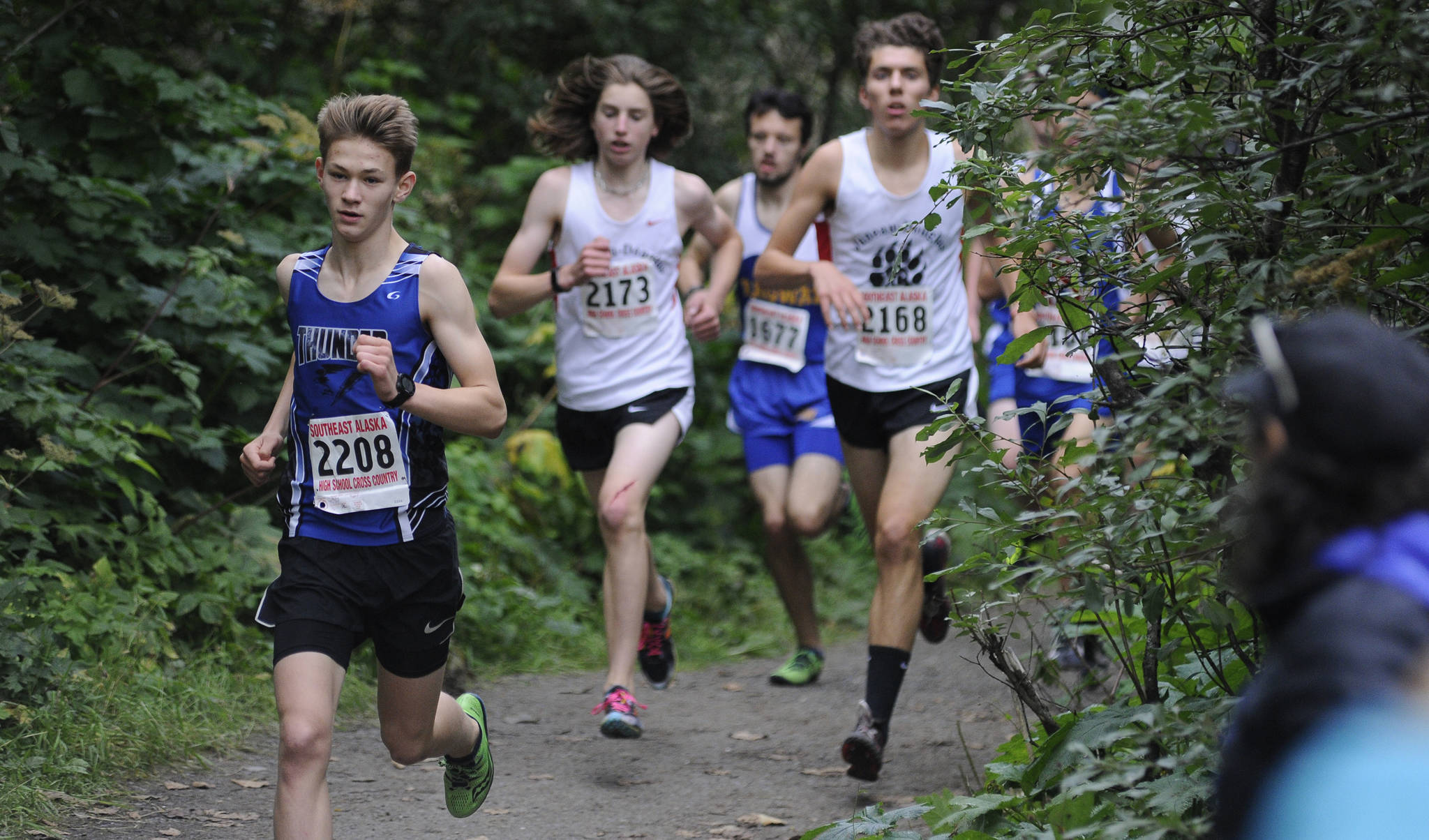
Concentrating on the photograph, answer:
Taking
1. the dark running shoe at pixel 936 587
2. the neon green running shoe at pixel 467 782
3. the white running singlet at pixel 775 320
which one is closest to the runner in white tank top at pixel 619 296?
the white running singlet at pixel 775 320

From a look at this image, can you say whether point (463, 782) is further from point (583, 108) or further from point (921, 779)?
point (583, 108)

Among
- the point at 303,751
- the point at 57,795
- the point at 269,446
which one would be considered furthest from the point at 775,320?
the point at 303,751

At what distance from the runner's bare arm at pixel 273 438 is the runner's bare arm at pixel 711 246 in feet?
6.59

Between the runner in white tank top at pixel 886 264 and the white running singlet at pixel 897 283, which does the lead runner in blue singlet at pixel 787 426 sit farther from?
the white running singlet at pixel 897 283

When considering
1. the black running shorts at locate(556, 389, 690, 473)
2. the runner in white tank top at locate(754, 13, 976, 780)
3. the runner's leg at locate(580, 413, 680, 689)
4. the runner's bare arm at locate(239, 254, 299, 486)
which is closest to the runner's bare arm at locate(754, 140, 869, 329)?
the runner in white tank top at locate(754, 13, 976, 780)

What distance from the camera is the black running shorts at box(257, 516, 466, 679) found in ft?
9.91

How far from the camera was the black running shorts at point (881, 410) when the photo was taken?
479 centimetres

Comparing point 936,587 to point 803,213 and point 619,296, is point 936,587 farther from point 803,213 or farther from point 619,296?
point 619,296

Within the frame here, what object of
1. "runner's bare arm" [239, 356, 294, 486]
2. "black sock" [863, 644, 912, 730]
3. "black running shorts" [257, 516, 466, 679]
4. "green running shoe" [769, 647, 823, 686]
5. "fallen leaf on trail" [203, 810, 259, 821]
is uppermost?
"runner's bare arm" [239, 356, 294, 486]

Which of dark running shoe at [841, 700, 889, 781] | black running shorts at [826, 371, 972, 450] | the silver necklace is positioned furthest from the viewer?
the silver necklace

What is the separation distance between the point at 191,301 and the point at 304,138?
1.05 m

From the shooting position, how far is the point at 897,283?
5.00m

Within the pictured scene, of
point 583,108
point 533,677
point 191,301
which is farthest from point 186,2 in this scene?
point 533,677

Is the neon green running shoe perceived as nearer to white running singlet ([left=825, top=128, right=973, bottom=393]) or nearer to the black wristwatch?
the black wristwatch
